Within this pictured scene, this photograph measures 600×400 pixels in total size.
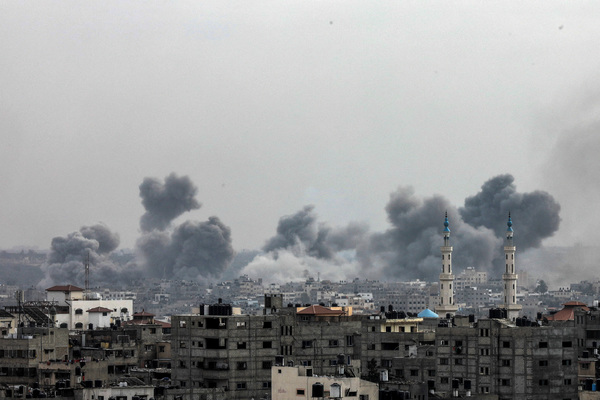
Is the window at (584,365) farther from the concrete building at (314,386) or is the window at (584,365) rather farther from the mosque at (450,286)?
the mosque at (450,286)

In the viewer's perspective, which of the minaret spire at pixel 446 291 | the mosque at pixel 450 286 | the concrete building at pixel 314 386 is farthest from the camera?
the mosque at pixel 450 286

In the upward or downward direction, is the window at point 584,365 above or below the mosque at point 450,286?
below

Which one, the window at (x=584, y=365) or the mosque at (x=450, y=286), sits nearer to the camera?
the window at (x=584, y=365)

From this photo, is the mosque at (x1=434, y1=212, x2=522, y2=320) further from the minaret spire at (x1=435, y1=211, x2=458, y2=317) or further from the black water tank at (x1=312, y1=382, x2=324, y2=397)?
the black water tank at (x1=312, y1=382, x2=324, y2=397)

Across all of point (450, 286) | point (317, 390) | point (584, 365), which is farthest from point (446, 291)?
point (317, 390)

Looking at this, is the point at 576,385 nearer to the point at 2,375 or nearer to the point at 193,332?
the point at 193,332

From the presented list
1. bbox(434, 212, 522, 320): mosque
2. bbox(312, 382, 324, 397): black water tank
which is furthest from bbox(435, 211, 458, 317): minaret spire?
bbox(312, 382, 324, 397): black water tank

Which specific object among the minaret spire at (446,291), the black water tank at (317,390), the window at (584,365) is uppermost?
the minaret spire at (446,291)

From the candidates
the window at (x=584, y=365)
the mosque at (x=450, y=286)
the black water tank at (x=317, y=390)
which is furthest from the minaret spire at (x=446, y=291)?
the black water tank at (x=317, y=390)

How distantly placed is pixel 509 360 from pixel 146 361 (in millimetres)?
23319

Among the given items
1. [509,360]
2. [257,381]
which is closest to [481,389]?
[509,360]

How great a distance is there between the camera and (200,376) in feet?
240

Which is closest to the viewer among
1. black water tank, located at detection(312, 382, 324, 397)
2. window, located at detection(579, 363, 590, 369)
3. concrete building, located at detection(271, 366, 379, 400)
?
black water tank, located at detection(312, 382, 324, 397)

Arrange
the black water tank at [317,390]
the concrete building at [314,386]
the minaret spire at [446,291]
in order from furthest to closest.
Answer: the minaret spire at [446,291] < the concrete building at [314,386] < the black water tank at [317,390]
